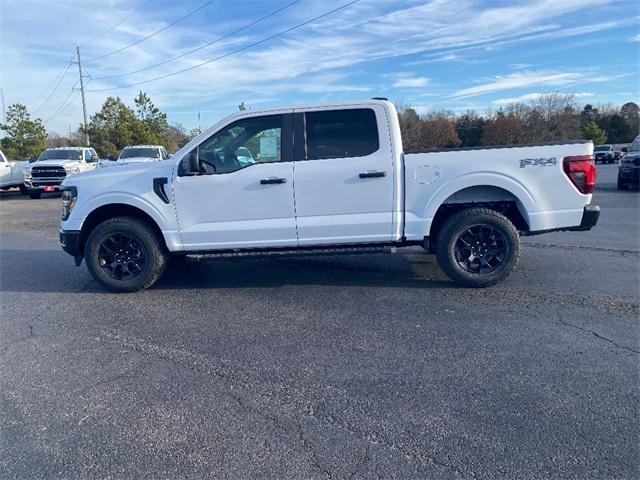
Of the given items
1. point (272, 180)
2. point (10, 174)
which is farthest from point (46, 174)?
point (272, 180)

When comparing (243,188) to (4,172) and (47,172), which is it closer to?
(47,172)

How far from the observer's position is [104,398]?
3178mm

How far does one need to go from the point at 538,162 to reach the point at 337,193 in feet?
7.44

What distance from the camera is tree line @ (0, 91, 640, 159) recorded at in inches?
1377

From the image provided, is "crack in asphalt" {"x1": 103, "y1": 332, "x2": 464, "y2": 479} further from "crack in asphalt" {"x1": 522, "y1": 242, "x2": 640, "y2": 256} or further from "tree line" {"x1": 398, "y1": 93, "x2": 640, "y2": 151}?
"tree line" {"x1": 398, "y1": 93, "x2": 640, "y2": 151}

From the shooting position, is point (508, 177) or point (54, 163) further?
point (54, 163)

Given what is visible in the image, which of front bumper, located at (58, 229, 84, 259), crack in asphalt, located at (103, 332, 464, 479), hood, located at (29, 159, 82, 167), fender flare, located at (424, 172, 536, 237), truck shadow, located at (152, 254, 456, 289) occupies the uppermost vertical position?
hood, located at (29, 159, 82, 167)

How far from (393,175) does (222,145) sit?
1998 mm

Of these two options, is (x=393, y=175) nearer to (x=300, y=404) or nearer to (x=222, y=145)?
(x=222, y=145)

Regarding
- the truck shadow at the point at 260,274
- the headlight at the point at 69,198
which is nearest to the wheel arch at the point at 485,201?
the truck shadow at the point at 260,274

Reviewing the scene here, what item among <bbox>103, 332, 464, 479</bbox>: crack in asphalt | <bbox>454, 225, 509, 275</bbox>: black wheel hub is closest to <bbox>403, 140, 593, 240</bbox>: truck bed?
<bbox>454, 225, 509, 275</bbox>: black wheel hub

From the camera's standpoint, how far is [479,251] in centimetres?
536

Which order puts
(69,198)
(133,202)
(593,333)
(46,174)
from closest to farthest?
1. (593,333)
2. (133,202)
3. (69,198)
4. (46,174)

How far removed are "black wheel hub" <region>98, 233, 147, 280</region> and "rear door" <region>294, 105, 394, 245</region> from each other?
201 centimetres
